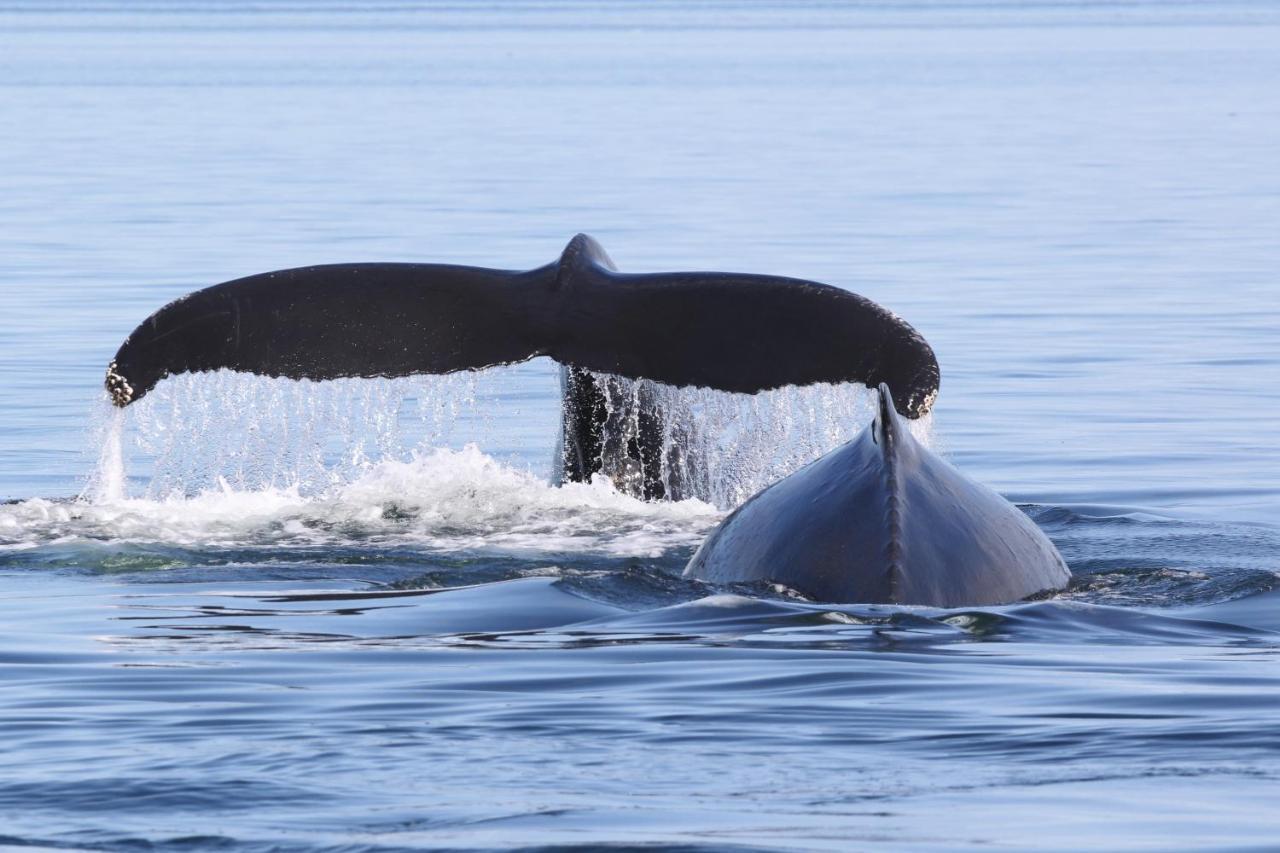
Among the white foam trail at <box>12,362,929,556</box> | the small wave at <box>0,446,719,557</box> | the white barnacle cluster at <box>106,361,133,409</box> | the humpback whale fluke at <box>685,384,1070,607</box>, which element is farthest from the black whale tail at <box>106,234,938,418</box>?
the small wave at <box>0,446,719,557</box>

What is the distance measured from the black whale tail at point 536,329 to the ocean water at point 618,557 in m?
0.15

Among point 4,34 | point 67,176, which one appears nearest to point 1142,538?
point 67,176

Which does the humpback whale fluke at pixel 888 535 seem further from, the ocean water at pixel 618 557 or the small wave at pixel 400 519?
the small wave at pixel 400 519

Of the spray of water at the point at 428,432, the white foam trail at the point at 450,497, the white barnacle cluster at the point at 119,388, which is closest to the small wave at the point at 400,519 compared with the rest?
the white foam trail at the point at 450,497

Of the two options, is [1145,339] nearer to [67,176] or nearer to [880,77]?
[67,176]

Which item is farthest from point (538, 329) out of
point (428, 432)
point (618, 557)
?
A: point (428, 432)

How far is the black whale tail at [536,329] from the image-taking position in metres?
8.91

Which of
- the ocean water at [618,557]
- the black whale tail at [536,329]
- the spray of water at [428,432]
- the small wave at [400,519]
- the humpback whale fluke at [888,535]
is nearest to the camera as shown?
the ocean water at [618,557]

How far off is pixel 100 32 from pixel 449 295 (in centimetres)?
11404

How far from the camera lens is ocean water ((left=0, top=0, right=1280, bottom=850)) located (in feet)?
19.1

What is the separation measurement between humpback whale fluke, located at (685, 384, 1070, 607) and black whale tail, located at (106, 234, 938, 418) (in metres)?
0.53

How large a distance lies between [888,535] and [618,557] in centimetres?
198

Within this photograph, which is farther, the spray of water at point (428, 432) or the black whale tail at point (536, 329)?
the spray of water at point (428, 432)

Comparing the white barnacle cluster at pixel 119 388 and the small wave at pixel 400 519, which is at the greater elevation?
the white barnacle cluster at pixel 119 388
